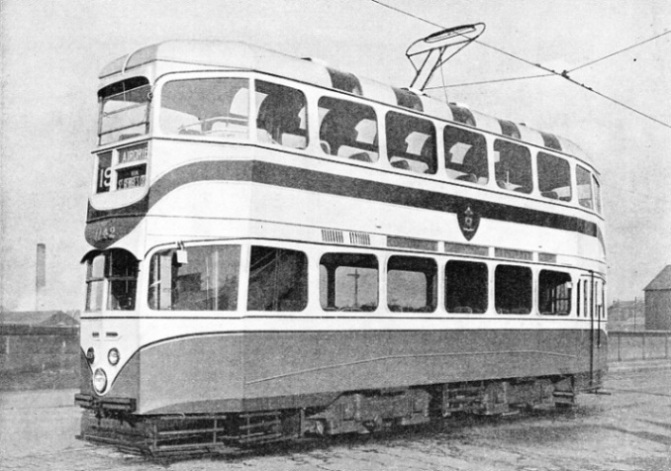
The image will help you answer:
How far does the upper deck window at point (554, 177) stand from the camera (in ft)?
43.8

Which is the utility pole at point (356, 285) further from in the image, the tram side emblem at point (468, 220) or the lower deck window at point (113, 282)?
the lower deck window at point (113, 282)

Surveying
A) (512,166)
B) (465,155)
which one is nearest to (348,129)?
(465,155)

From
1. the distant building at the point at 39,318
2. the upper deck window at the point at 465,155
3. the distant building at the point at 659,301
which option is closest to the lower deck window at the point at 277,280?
the upper deck window at the point at 465,155

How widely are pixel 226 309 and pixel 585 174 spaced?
26.6 ft

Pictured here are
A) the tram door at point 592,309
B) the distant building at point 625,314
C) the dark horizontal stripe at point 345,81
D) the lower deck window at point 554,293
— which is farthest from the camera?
the distant building at point 625,314

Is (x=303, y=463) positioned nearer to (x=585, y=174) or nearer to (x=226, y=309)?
(x=226, y=309)

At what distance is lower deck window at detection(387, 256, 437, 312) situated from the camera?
10484 mm

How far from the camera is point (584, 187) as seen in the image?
14.5 meters

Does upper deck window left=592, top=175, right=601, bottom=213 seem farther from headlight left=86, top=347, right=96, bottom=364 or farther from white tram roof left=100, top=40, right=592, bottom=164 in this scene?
headlight left=86, top=347, right=96, bottom=364

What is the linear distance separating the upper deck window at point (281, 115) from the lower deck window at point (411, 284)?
2.01m

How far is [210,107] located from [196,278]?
6.04ft

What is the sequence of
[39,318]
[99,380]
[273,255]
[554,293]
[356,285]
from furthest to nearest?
[39,318] → [554,293] → [356,285] → [273,255] → [99,380]

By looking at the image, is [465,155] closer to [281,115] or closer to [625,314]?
[281,115]

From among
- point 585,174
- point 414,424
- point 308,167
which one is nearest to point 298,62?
point 308,167
